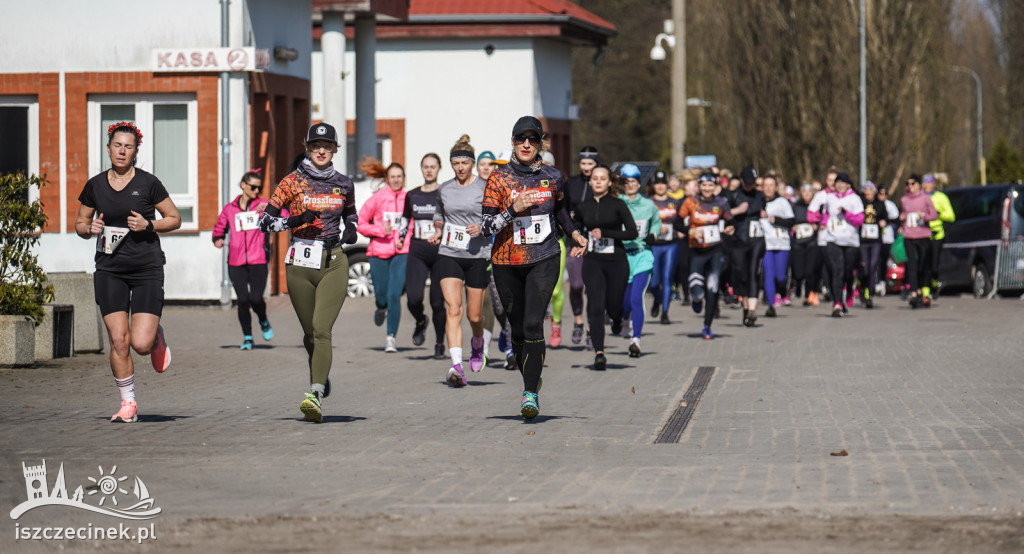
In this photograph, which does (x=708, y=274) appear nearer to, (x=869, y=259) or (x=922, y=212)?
(x=869, y=259)

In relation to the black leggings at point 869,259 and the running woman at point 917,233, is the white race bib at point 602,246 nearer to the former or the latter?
the black leggings at point 869,259

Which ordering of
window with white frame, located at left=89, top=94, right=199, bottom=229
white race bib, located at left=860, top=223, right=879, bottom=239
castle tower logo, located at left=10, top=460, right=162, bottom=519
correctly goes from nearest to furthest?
castle tower logo, located at left=10, top=460, right=162, bottom=519 < window with white frame, located at left=89, top=94, right=199, bottom=229 < white race bib, located at left=860, top=223, right=879, bottom=239

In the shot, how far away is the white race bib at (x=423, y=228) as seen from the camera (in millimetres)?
15094

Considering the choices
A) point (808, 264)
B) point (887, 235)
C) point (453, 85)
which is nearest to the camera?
point (808, 264)

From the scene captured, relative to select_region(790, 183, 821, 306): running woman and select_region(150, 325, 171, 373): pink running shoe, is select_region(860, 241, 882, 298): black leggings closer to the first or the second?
select_region(790, 183, 821, 306): running woman

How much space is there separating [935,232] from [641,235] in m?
10.4

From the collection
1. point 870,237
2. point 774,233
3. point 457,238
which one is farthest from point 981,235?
point 457,238

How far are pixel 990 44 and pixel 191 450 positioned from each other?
252ft

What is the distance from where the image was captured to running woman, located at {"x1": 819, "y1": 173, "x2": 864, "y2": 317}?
2272 centimetres

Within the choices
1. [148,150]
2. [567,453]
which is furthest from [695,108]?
[567,453]

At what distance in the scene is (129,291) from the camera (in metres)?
10.5

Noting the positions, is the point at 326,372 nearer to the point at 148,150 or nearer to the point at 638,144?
the point at 148,150

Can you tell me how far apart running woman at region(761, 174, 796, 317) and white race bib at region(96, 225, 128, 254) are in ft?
41.9

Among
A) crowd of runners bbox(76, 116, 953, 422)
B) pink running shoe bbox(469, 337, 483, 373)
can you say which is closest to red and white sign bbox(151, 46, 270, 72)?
crowd of runners bbox(76, 116, 953, 422)
